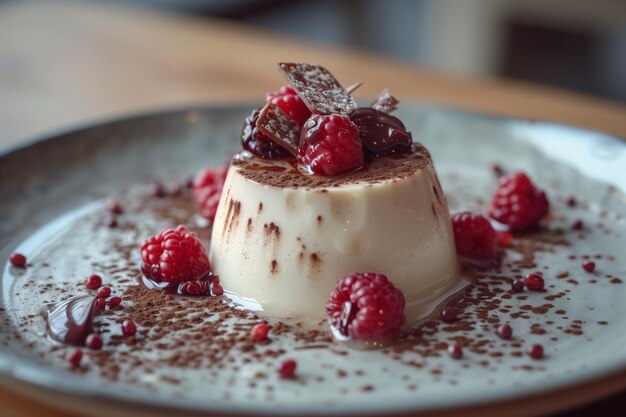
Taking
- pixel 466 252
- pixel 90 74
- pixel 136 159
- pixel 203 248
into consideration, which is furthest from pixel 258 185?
pixel 90 74

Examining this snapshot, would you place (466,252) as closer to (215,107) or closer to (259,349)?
(259,349)

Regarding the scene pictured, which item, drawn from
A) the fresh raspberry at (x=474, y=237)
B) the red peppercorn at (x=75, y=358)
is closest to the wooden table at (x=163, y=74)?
the fresh raspberry at (x=474, y=237)

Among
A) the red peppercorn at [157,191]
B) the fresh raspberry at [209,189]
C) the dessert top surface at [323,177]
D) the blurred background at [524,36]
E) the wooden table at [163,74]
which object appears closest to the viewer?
the dessert top surface at [323,177]

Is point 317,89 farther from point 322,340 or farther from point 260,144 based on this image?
point 322,340

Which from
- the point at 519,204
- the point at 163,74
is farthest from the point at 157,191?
the point at 163,74

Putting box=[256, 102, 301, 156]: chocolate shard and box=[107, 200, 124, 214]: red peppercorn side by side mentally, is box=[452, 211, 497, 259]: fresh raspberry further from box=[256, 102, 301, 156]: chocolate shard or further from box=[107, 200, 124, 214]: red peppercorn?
box=[107, 200, 124, 214]: red peppercorn

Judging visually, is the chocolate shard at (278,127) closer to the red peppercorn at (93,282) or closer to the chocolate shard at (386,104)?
the chocolate shard at (386,104)
